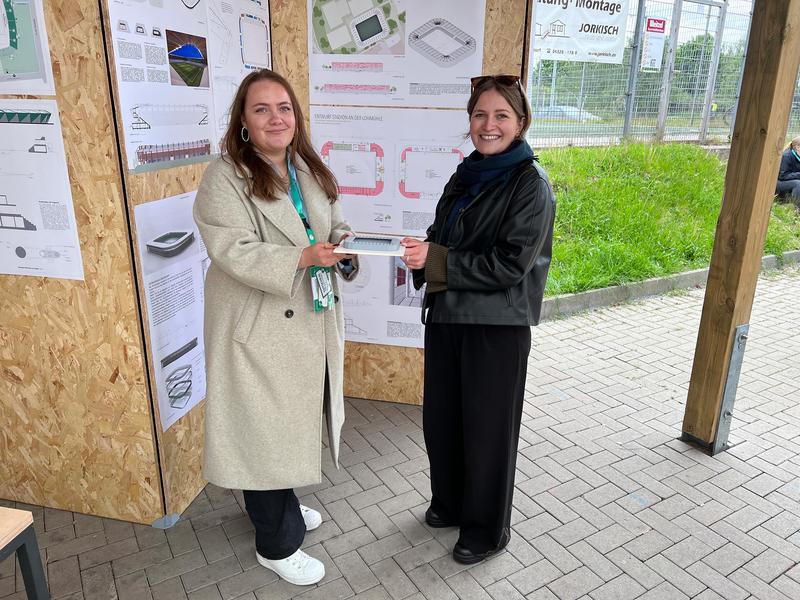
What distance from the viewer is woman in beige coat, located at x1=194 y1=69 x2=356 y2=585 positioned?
2.35 m

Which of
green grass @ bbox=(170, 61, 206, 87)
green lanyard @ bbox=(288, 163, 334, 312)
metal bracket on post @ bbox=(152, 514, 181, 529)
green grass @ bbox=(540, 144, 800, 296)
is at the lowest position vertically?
metal bracket on post @ bbox=(152, 514, 181, 529)

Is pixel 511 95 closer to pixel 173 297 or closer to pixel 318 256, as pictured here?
pixel 318 256

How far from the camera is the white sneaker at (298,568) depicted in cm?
273

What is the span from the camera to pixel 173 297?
2.99 meters

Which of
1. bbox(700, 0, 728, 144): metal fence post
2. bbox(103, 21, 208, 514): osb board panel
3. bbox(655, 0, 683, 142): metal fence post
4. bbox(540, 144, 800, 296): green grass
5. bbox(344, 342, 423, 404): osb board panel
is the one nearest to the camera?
bbox(103, 21, 208, 514): osb board panel

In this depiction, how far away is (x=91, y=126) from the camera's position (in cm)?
255

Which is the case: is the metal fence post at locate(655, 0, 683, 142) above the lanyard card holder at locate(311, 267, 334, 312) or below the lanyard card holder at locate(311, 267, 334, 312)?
above

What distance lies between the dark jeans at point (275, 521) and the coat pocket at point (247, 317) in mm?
718

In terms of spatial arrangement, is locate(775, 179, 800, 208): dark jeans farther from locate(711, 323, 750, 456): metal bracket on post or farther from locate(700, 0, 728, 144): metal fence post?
locate(711, 323, 750, 456): metal bracket on post

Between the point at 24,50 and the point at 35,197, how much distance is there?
0.61 metres

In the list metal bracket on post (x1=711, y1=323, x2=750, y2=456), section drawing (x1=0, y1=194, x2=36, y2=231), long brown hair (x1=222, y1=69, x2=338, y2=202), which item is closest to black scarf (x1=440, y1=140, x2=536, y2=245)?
long brown hair (x1=222, y1=69, x2=338, y2=202)

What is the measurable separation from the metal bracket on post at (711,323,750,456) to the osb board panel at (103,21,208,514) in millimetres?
3126

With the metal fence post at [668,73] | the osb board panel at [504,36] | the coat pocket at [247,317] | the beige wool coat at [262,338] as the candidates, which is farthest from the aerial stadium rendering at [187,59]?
the metal fence post at [668,73]

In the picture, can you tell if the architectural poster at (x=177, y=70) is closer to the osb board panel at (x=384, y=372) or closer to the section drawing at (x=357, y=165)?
the section drawing at (x=357, y=165)
